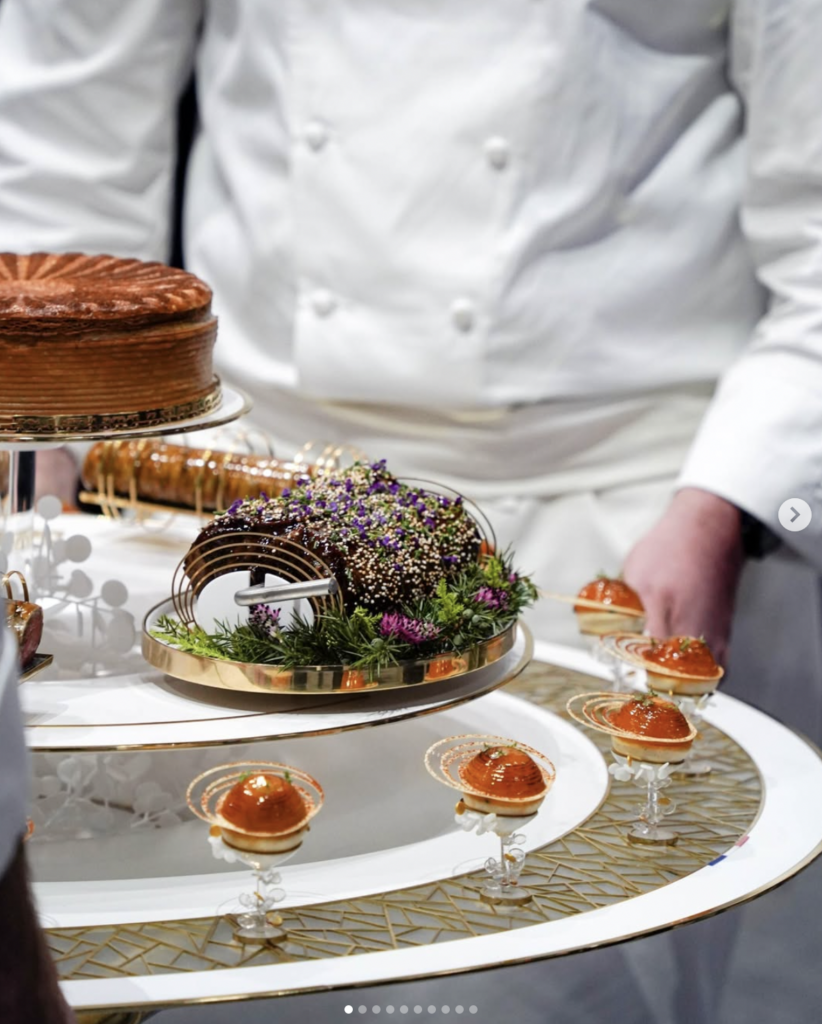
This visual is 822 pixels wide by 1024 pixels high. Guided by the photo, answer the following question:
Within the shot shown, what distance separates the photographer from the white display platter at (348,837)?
101 cm

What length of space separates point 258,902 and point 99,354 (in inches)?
18.8

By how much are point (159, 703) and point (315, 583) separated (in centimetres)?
15

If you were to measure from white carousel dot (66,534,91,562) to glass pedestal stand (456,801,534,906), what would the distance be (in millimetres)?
501

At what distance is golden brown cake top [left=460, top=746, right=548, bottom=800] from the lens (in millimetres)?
972

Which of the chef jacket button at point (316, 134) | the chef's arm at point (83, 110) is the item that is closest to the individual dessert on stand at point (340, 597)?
the chef jacket button at point (316, 134)

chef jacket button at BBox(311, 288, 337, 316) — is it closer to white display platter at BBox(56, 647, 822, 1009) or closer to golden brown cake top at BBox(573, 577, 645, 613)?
golden brown cake top at BBox(573, 577, 645, 613)

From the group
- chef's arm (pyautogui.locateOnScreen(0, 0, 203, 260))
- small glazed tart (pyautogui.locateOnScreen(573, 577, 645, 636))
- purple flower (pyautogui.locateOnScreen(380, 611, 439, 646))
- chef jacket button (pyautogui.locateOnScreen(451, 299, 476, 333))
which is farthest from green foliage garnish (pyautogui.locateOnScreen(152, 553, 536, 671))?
chef's arm (pyautogui.locateOnScreen(0, 0, 203, 260))

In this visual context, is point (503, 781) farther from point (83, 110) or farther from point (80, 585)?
point (83, 110)

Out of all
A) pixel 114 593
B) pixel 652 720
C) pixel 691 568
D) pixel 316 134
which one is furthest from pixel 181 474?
pixel 652 720

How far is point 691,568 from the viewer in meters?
1.57

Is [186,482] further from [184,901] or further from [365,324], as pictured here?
[184,901]

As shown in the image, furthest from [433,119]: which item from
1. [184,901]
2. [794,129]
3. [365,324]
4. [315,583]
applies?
[184,901]

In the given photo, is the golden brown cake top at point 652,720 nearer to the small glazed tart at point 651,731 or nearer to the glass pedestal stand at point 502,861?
the small glazed tart at point 651,731

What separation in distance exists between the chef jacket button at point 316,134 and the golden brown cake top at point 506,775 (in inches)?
36.6
